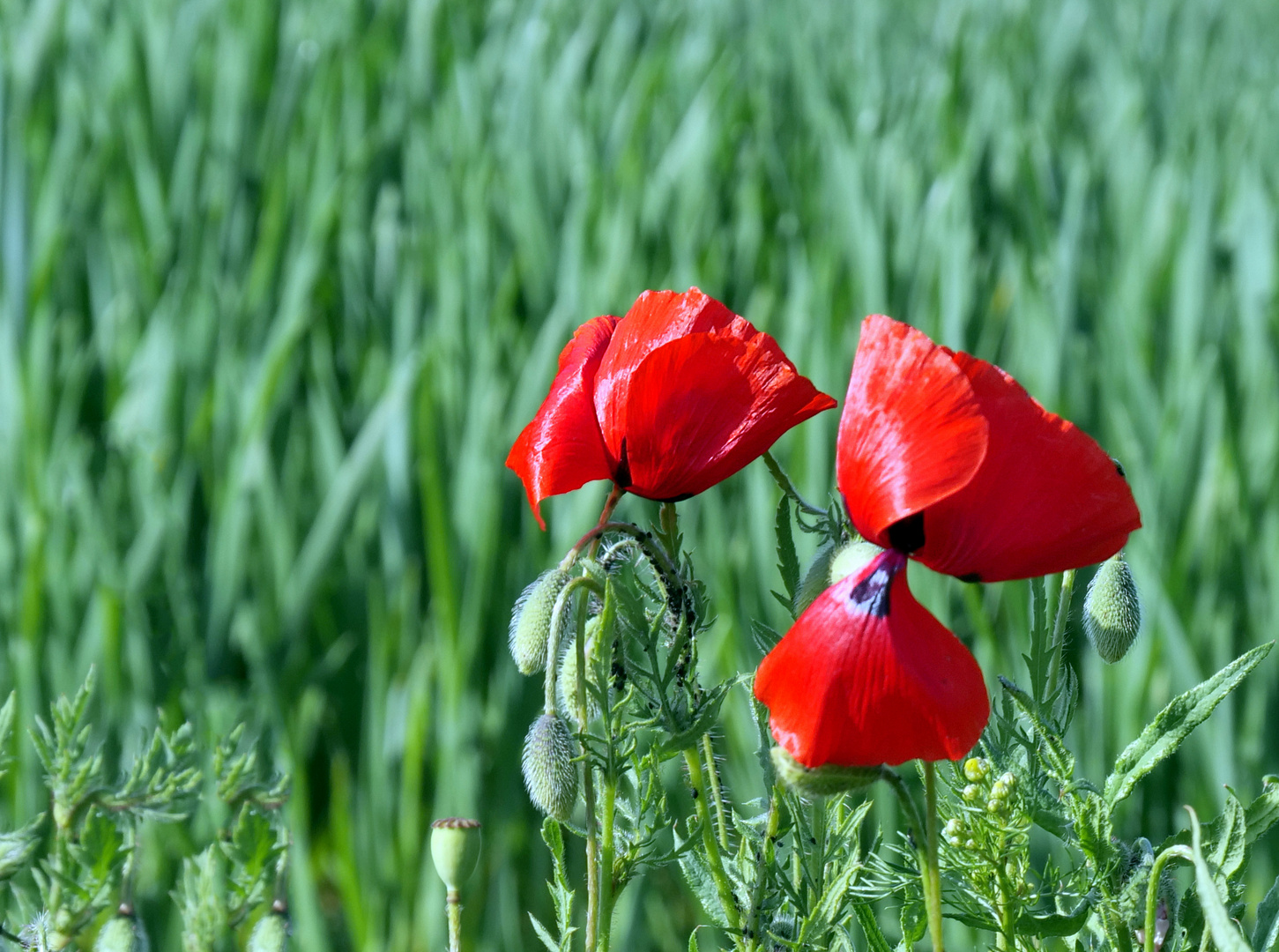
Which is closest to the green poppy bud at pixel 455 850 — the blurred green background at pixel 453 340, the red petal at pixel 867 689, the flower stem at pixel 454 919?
the flower stem at pixel 454 919

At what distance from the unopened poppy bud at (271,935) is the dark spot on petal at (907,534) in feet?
0.71

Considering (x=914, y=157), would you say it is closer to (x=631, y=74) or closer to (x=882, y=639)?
(x=631, y=74)

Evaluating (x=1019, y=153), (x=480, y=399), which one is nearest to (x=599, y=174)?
(x=480, y=399)

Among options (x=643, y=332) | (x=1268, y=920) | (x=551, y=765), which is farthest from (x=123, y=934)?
(x=1268, y=920)

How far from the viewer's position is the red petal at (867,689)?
0.31 metres

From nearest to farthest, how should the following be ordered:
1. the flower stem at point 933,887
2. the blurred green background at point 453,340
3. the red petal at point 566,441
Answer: the flower stem at point 933,887 < the red petal at point 566,441 < the blurred green background at point 453,340

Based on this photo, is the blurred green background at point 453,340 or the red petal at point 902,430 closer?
the red petal at point 902,430

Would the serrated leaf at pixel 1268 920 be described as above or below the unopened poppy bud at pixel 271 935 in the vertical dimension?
below

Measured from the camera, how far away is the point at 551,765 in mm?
402

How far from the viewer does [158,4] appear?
2158mm

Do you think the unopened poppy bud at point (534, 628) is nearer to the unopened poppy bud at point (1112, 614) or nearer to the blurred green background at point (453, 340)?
the unopened poppy bud at point (1112, 614)

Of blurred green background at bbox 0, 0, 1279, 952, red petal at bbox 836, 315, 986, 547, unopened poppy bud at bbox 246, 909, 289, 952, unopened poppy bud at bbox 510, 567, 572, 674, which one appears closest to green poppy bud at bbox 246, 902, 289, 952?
unopened poppy bud at bbox 246, 909, 289, 952

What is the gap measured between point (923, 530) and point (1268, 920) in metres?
0.17

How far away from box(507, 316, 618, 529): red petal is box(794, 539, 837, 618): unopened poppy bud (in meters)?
0.08
